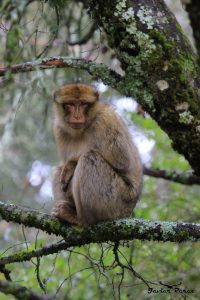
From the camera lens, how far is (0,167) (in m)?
14.0

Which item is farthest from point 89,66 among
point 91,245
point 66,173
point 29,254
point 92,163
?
point 91,245

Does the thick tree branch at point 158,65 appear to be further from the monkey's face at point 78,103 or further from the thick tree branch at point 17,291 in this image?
the thick tree branch at point 17,291

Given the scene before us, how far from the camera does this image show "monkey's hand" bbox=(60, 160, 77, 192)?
532cm

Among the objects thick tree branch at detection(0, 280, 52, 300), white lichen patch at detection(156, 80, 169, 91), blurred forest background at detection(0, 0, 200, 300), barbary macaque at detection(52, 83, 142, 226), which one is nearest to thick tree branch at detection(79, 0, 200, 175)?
white lichen patch at detection(156, 80, 169, 91)

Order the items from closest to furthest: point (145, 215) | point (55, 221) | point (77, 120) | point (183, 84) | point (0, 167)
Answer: point (183, 84)
point (55, 221)
point (77, 120)
point (145, 215)
point (0, 167)

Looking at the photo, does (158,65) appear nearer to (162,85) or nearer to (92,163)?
(162,85)

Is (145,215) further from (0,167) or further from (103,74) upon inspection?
(0,167)

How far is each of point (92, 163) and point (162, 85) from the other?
4.12ft

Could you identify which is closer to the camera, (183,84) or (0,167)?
(183,84)

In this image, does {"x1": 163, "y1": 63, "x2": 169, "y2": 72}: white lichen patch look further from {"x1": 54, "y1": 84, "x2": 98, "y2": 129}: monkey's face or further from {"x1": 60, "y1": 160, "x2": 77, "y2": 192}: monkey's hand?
{"x1": 60, "y1": 160, "x2": 77, "y2": 192}: monkey's hand

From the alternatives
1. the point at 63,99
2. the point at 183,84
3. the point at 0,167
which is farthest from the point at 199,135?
the point at 0,167

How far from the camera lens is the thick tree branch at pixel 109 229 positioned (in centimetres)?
410

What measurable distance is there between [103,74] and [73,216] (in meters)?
1.35

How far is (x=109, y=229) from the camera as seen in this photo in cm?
435
